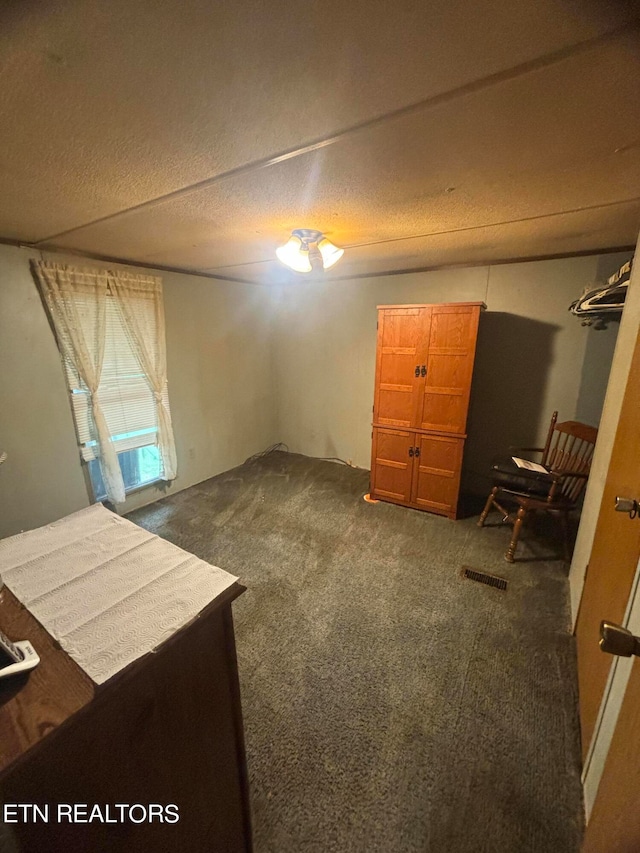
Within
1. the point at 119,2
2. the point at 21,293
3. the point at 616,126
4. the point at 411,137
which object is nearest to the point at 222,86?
the point at 119,2

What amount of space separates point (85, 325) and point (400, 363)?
2.52m

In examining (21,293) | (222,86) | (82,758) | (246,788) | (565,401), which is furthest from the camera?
(565,401)

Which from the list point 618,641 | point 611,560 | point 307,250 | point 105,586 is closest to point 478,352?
point 307,250

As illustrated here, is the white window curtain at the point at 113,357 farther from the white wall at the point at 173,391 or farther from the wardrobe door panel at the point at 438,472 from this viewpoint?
the wardrobe door panel at the point at 438,472

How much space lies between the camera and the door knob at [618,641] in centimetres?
60

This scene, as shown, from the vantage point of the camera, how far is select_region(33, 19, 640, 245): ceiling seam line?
709 mm

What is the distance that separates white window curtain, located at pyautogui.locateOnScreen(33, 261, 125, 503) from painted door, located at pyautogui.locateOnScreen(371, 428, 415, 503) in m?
2.27

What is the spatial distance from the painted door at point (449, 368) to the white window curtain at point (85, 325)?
2.61m

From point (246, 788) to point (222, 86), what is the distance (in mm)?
1888

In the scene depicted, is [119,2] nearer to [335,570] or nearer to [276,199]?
[276,199]

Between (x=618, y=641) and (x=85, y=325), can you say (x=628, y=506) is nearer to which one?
(x=618, y=641)

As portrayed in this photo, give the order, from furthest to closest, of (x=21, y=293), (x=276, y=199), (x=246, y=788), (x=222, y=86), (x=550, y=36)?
1. (x=21, y=293)
2. (x=276, y=199)
3. (x=246, y=788)
4. (x=222, y=86)
5. (x=550, y=36)

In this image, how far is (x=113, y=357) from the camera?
8.96ft

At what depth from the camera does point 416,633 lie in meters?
1.79
